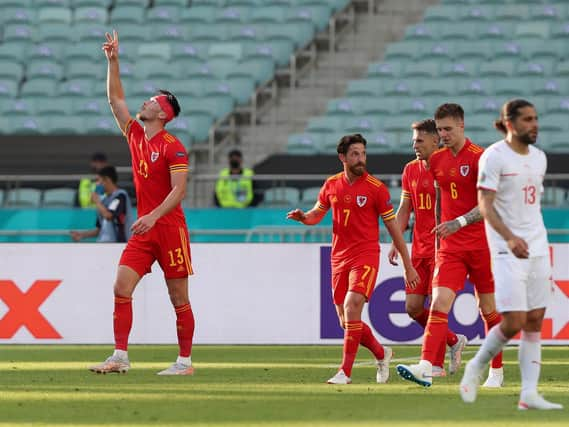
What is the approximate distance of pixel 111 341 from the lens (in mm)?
17078

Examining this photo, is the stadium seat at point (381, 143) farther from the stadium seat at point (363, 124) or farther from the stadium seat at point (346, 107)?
the stadium seat at point (346, 107)

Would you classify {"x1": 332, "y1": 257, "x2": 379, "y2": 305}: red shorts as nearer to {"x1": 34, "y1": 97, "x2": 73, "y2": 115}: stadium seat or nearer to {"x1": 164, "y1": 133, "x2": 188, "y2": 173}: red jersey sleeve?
{"x1": 164, "y1": 133, "x2": 188, "y2": 173}: red jersey sleeve

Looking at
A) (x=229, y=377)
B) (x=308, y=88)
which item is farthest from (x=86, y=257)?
(x=308, y=88)

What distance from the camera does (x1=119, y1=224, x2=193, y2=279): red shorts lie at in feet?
38.7

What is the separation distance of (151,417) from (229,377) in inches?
137

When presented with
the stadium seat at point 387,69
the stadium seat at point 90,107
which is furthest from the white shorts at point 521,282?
the stadium seat at point 90,107

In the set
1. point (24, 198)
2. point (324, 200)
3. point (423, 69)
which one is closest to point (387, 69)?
point (423, 69)

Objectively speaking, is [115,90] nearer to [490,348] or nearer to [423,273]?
[423,273]

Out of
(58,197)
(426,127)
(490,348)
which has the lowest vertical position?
(490,348)

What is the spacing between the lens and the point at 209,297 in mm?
17078

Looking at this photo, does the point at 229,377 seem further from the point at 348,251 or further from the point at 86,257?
the point at 86,257

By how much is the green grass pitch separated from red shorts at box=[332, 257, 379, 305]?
2.35 ft

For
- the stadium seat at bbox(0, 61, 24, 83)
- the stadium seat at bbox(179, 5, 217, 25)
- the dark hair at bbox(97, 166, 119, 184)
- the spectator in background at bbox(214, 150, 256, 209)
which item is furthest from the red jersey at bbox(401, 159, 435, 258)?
the stadium seat at bbox(179, 5, 217, 25)

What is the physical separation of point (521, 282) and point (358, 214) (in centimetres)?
298
